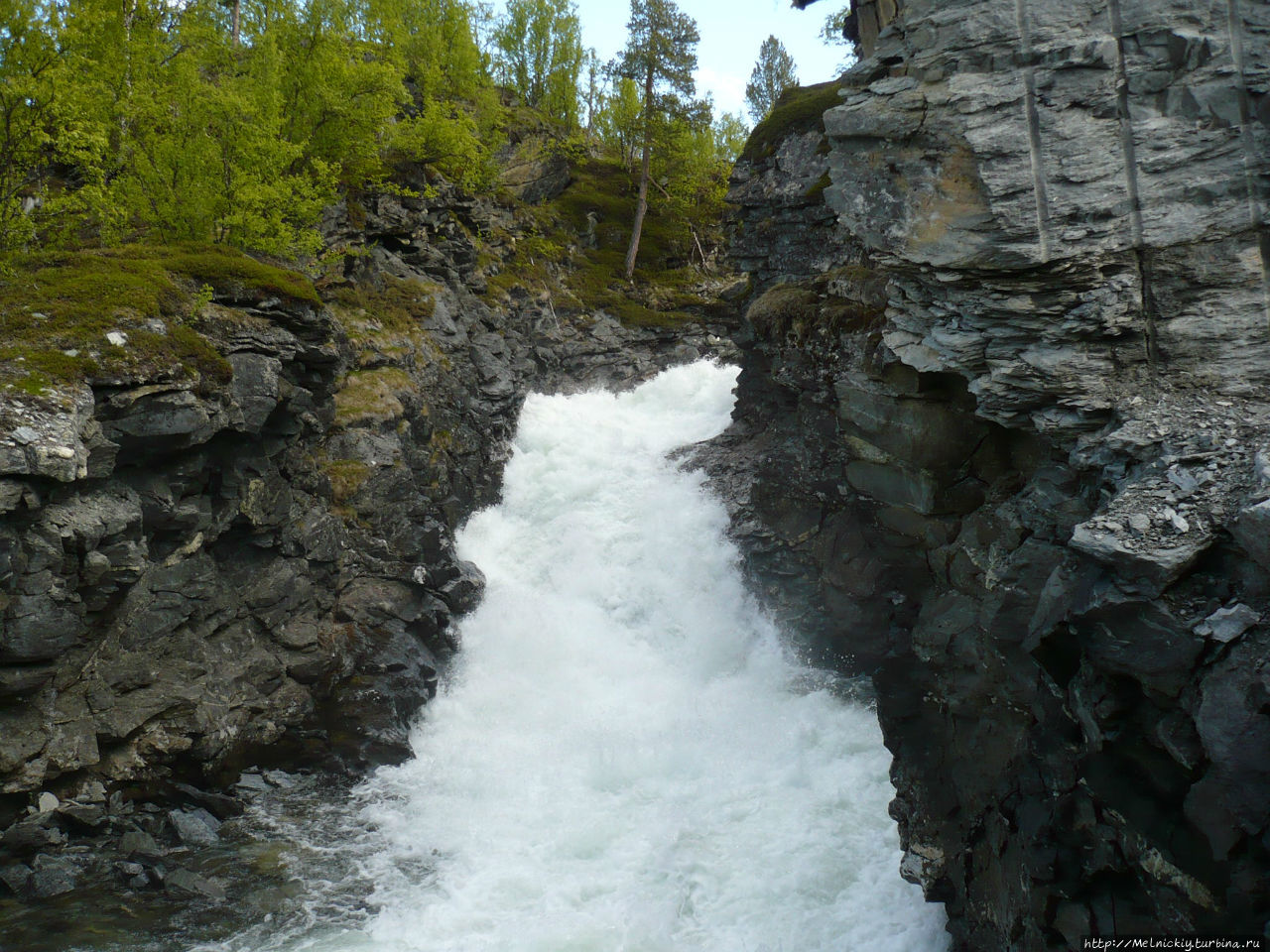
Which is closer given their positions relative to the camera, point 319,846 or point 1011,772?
point 1011,772

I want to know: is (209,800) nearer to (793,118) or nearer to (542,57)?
(793,118)

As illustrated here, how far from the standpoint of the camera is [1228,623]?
26.1ft

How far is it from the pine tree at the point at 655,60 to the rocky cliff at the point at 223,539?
20.6 m

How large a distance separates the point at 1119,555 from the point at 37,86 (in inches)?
793

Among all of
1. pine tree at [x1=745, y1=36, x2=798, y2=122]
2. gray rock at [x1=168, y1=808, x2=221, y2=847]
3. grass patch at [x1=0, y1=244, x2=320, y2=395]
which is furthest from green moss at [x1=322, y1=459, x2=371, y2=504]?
pine tree at [x1=745, y1=36, x2=798, y2=122]

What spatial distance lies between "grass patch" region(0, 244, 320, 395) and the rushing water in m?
9.87

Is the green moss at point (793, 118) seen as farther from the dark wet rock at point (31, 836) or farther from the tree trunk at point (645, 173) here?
the dark wet rock at point (31, 836)

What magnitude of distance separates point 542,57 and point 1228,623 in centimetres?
6117

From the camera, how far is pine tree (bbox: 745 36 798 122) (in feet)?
219

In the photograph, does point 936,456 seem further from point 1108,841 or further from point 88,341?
point 88,341

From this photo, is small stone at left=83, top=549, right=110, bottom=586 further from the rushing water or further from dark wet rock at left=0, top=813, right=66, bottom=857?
the rushing water

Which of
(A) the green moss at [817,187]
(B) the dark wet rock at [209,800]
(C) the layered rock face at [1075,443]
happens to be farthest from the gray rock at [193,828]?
(A) the green moss at [817,187]

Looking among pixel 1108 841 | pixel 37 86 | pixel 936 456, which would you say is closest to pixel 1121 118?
pixel 936 456

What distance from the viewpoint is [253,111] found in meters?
20.9
